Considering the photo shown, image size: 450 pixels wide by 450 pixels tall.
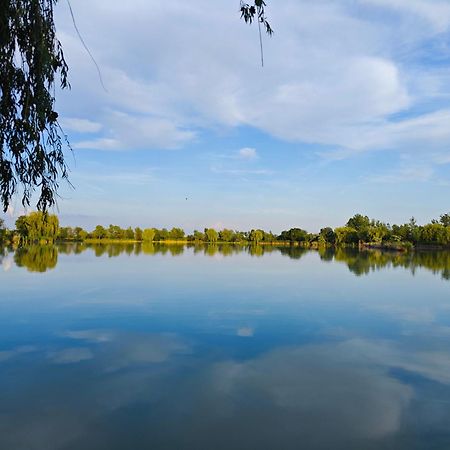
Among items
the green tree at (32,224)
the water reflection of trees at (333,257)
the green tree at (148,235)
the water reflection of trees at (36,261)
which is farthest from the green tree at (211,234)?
the green tree at (32,224)

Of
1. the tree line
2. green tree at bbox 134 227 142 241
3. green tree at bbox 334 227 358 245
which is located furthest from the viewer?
green tree at bbox 134 227 142 241

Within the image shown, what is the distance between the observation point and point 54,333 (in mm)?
8484

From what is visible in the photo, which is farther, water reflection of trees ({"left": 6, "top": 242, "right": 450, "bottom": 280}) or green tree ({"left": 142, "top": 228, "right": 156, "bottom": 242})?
green tree ({"left": 142, "top": 228, "right": 156, "bottom": 242})

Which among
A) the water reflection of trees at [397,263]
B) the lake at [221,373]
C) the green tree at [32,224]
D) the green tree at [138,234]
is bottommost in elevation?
the lake at [221,373]

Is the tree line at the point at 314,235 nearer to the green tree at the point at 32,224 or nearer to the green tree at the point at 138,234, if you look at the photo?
the green tree at the point at 138,234

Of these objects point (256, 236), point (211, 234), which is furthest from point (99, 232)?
point (256, 236)

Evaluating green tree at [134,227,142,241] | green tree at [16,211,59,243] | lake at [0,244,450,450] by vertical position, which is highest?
green tree at [134,227,142,241]

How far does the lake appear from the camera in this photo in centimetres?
438

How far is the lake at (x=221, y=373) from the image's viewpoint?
14.4 ft

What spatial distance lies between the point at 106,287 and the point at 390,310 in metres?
9.88

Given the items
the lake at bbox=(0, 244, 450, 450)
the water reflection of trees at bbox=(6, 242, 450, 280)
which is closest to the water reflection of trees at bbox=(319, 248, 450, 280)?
the water reflection of trees at bbox=(6, 242, 450, 280)

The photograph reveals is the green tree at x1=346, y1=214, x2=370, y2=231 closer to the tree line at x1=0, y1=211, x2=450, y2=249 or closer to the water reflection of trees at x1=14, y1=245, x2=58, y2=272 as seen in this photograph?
the tree line at x1=0, y1=211, x2=450, y2=249

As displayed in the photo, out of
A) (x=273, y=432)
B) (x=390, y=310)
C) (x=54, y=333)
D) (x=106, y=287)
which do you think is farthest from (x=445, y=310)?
(x=106, y=287)

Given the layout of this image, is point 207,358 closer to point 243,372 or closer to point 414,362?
point 243,372
